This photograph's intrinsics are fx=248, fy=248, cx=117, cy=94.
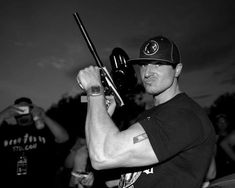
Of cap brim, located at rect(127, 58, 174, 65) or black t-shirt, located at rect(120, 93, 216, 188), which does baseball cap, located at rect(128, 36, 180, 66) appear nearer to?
cap brim, located at rect(127, 58, 174, 65)

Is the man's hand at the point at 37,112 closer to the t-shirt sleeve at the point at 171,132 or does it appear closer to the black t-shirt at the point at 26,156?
the black t-shirt at the point at 26,156

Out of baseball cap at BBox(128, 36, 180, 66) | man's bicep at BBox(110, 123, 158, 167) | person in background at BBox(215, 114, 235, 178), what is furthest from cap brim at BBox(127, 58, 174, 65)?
person in background at BBox(215, 114, 235, 178)

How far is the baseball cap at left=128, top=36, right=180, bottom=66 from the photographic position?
2.31m

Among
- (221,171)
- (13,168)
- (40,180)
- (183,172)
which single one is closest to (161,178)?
(183,172)

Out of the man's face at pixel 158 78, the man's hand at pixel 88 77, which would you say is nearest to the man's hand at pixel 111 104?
the man's face at pixel 158 78

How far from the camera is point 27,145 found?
4172mm

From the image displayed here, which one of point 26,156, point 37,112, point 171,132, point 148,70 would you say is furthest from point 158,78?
point 26,156

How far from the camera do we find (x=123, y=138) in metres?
1.66

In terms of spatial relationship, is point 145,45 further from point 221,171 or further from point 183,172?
point 221,171

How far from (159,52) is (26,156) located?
2.93 meters

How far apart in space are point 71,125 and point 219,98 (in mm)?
46519

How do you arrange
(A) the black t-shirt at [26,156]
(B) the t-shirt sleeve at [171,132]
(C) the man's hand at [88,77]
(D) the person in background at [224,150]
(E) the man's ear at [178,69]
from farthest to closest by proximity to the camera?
(D) the person in background at [224,150] → (A) the black t-shirt at [26,156] → (E) the man's ear at [178,69] → (C) the man's hand at [88,77] → (B) the t-shirt sleeve at [171,132]

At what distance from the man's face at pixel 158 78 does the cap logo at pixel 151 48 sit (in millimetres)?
126

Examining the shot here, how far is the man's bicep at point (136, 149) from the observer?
162 cm
